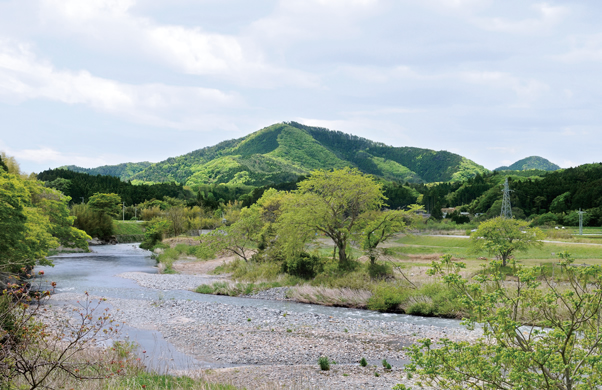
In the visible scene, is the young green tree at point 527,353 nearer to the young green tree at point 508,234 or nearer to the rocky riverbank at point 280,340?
the rocky riverbank at point 280,340

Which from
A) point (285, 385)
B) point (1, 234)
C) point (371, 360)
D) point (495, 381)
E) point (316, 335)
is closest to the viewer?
point (495, 381)

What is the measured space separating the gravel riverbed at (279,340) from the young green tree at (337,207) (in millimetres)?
9212

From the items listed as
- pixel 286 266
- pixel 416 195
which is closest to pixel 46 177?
pixel 416 195

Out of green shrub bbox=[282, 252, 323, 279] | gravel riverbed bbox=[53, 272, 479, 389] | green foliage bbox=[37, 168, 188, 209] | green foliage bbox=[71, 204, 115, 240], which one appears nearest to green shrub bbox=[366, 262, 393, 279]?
green shrub bbox=[282, 252, 323, 279]

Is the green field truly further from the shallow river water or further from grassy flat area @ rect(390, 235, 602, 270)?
the shallow river water

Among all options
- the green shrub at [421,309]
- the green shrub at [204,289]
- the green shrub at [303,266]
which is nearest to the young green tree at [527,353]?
the green shrub at [421,309]

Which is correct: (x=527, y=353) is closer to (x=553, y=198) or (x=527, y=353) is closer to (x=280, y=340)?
(x=280, y=340)

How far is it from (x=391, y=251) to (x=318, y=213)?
632 cm

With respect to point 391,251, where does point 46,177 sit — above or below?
above

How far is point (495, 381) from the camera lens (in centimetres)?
661

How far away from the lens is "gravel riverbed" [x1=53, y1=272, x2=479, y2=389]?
13.0 metres

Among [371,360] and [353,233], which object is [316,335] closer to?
[371,360]

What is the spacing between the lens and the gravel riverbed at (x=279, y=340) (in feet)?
42.6

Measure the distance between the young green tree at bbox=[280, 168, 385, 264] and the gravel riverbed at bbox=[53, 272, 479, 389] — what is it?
921 centimetres
